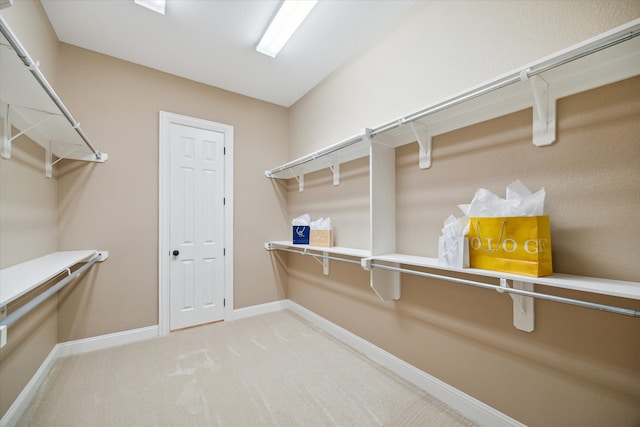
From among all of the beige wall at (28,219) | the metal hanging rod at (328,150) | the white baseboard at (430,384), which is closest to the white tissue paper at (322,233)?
the metal hanging rod at (328,150)

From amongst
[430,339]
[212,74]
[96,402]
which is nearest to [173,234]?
[96,402]

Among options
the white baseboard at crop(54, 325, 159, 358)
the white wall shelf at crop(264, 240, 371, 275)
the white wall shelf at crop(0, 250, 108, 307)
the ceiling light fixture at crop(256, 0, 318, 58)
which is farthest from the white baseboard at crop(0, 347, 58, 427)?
the ceiling light fixture at crop(256, 0, 318, 58)

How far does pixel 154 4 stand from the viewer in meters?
1.92

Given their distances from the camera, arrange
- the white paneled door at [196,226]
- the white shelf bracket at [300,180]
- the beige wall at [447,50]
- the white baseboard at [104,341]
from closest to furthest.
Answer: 1. the beige wall at [447,50]
2. the white baseboard at [104,341]
3. the white paneled door at [196,226]
4. the white shelf bracket at [300,180]

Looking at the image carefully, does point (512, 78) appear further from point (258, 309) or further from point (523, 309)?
point (258, 309)

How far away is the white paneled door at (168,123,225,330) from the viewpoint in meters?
2.80

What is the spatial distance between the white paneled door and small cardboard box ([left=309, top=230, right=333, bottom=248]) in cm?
117

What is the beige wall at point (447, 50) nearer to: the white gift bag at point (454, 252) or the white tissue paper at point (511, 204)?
the white tissue paper at point (511, 204)

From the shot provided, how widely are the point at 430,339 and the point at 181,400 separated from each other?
67.6 inches

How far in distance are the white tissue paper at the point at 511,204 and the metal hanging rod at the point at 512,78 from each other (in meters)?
0.47

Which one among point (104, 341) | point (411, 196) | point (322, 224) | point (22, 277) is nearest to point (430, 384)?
point (411, 196)

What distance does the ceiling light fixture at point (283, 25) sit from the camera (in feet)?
6.18

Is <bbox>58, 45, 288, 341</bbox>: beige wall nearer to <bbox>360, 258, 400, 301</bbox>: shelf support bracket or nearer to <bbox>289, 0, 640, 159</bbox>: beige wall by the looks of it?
<bbox>289, 0, 640, 159</bbox>: beige wall

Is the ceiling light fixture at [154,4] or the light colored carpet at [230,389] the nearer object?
the light colored carpet at [230,389]
